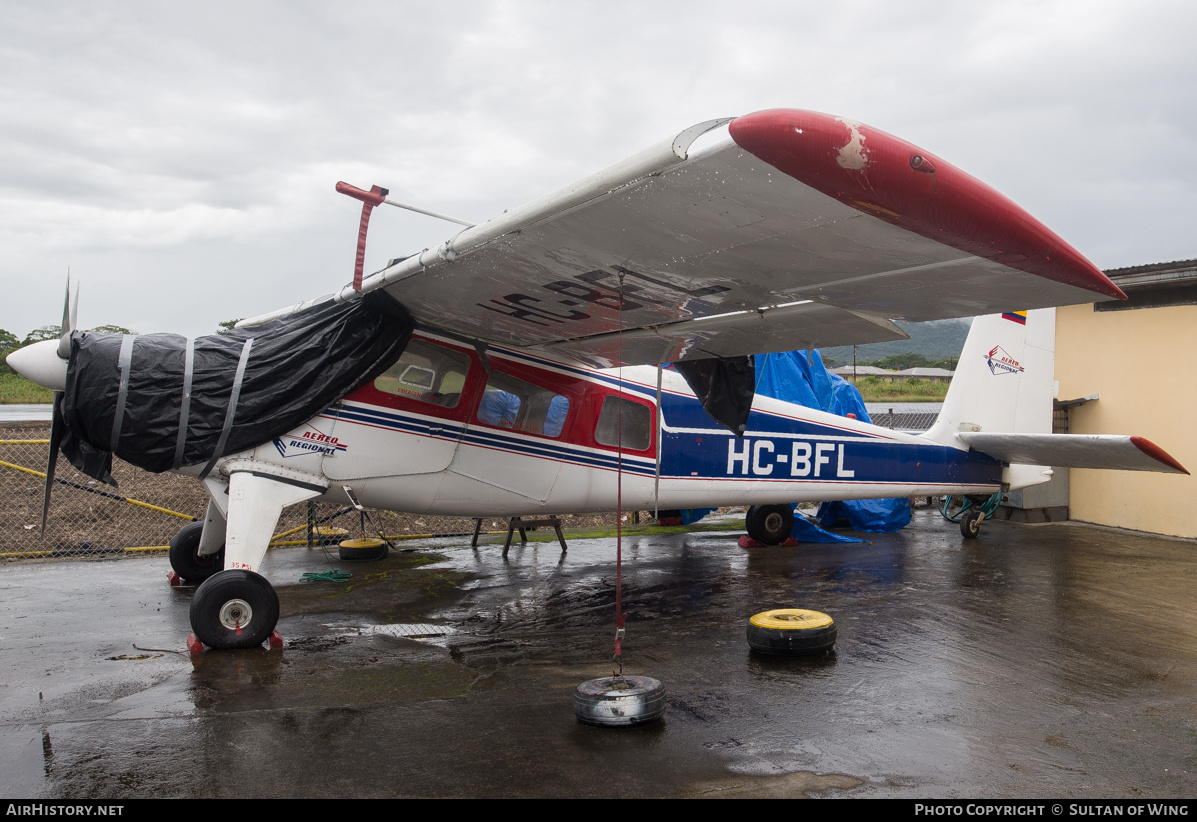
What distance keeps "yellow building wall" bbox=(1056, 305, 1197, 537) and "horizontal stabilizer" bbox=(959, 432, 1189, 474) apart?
6.69ft

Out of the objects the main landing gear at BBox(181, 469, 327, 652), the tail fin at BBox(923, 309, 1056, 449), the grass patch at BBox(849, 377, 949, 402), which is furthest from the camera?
the grass patch at BBox(849, 377, 949, 402)

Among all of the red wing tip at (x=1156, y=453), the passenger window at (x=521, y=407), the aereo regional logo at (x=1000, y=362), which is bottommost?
the red wing tip at (x=1156, y=453)

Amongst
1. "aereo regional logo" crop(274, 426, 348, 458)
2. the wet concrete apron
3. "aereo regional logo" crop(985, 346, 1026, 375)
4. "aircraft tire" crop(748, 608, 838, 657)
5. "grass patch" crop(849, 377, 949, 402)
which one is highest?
"grass patch" crop(849, 377, 949, 402)

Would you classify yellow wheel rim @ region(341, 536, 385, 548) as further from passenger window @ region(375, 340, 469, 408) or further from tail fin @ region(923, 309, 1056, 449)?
tail fin @ region(923, 309, 1056, 449)

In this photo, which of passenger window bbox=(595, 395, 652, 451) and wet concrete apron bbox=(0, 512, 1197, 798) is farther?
passenger window bbox=(595, 395, 652, 451)

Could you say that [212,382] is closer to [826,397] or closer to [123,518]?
[123,518]

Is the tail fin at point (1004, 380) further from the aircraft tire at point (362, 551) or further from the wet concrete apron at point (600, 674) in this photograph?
the aircraft tire at point (362, 551)

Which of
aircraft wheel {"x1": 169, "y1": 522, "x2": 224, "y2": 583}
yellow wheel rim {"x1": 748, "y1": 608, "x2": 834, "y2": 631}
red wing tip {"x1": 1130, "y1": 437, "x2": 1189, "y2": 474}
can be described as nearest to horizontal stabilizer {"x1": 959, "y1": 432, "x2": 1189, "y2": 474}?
red wing tip {"x1": 1130, "y1": 437, "x2": 1189, "y2": 474}

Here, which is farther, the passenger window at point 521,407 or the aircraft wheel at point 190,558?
the aircraft wheel at point 190,558

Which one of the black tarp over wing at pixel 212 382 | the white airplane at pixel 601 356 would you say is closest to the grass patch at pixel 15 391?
the white airplane at pixel 601 356

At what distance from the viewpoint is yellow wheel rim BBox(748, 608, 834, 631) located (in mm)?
5180

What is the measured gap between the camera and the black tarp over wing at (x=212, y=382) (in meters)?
5.46

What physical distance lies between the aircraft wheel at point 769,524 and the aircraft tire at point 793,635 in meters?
5.38

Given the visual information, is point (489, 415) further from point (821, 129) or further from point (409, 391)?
point (821, 129)
